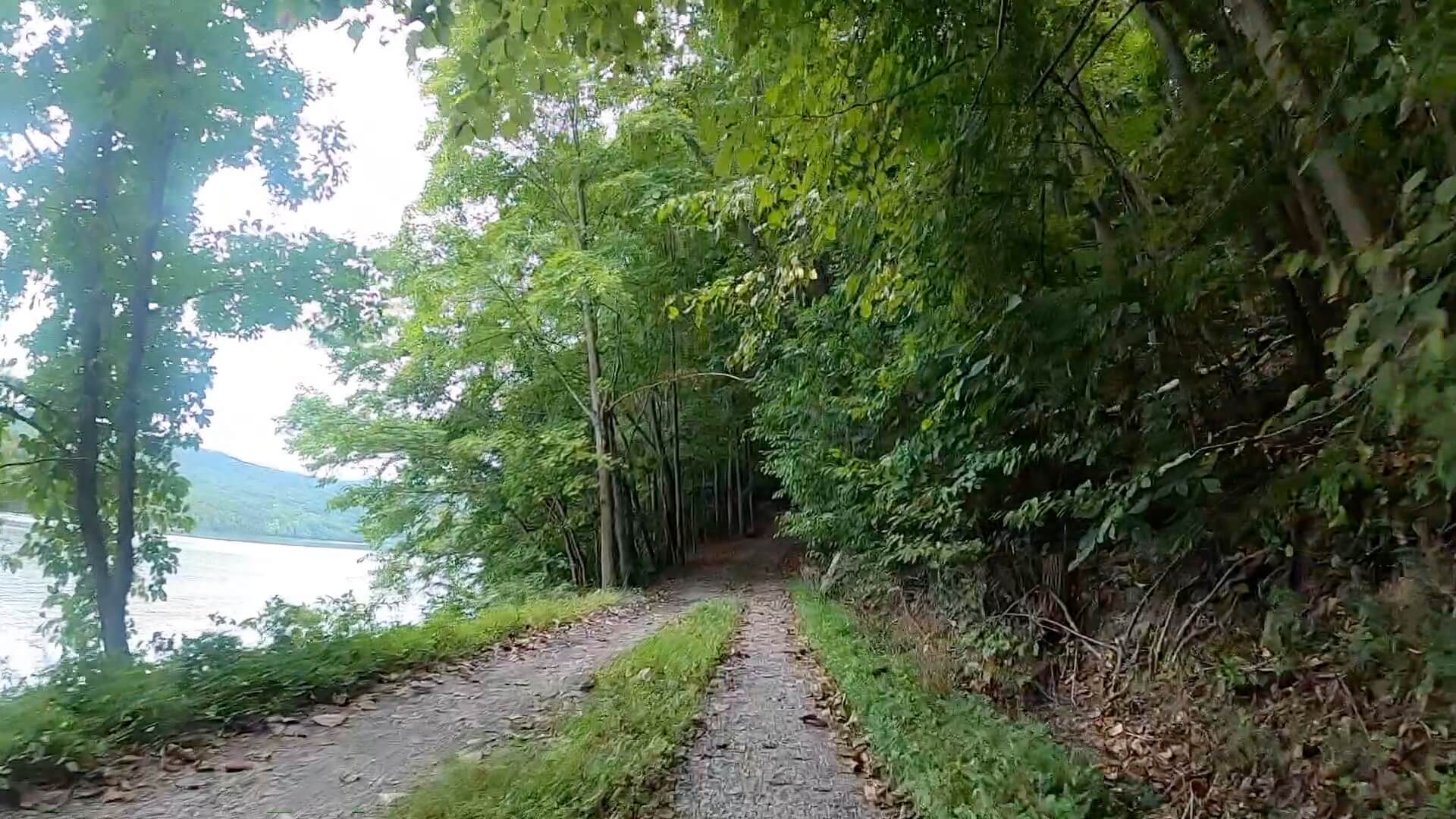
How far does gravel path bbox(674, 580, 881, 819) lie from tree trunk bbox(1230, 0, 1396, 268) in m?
2.97

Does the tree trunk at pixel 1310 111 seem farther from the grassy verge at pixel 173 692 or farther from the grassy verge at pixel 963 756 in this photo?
the grassy verge at pixel 173 692

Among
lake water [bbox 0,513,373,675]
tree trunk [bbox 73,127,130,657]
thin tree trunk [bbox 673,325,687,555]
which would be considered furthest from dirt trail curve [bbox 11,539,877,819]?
thin tree trunk [bbox 673,325,687,555]

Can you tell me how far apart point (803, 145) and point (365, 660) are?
14.3 ft

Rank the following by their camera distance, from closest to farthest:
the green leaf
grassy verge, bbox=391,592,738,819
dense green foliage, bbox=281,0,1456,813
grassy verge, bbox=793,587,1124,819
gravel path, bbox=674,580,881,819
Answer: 1. the green leaf
2. dense green foliage, bbox=281,0,1456,813
3. grassy verge, bbox=391,592,738,819
4. grassy verge, bbox=793,587,1124,819
5. gravel path, bbox=674,580,881,819

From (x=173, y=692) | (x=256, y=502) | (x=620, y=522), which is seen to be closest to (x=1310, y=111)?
(x=173, y=692)

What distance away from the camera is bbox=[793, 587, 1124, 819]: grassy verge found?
3.20 m

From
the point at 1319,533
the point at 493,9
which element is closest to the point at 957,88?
the point at 493,9

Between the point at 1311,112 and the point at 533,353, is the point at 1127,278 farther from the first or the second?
the point at 533,353

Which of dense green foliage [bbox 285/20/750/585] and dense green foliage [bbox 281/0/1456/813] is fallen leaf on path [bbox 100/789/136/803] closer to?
dense green foliage [bbox 281/0/1456/813]

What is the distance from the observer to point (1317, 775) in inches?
124

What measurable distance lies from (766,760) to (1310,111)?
3.64 meters

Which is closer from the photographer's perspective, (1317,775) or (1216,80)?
(1317,775)

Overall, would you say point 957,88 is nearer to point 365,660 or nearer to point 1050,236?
point 1050,236

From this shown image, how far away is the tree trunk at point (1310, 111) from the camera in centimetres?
242
